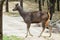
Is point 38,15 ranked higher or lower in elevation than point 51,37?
higher

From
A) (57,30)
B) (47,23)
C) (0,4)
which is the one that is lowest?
(57,30)

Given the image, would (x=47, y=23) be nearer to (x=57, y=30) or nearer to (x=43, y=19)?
(x=43, y=19)

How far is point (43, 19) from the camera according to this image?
34.9ft

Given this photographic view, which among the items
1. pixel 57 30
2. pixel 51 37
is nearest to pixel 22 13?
pixel 51 37

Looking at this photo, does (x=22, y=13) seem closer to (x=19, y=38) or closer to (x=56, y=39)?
(x=19, y=38)

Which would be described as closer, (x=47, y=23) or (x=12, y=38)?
(x=12, y=38)

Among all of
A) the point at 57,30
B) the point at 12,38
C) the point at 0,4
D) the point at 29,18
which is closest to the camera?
the point at 0,4

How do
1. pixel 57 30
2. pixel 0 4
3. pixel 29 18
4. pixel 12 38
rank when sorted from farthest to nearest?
pixel 57 30 < pixel 29 18 < pixel 12 38 < pixel 0 4

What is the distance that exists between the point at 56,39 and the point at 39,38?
786 mm

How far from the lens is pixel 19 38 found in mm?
9922

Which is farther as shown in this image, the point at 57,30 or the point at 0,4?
the point at 57,30

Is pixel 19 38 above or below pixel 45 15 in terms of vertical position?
below

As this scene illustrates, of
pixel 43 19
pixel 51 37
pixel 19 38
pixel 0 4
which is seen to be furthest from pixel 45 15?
pixel 0 4

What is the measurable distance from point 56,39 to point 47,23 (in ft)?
3.54
